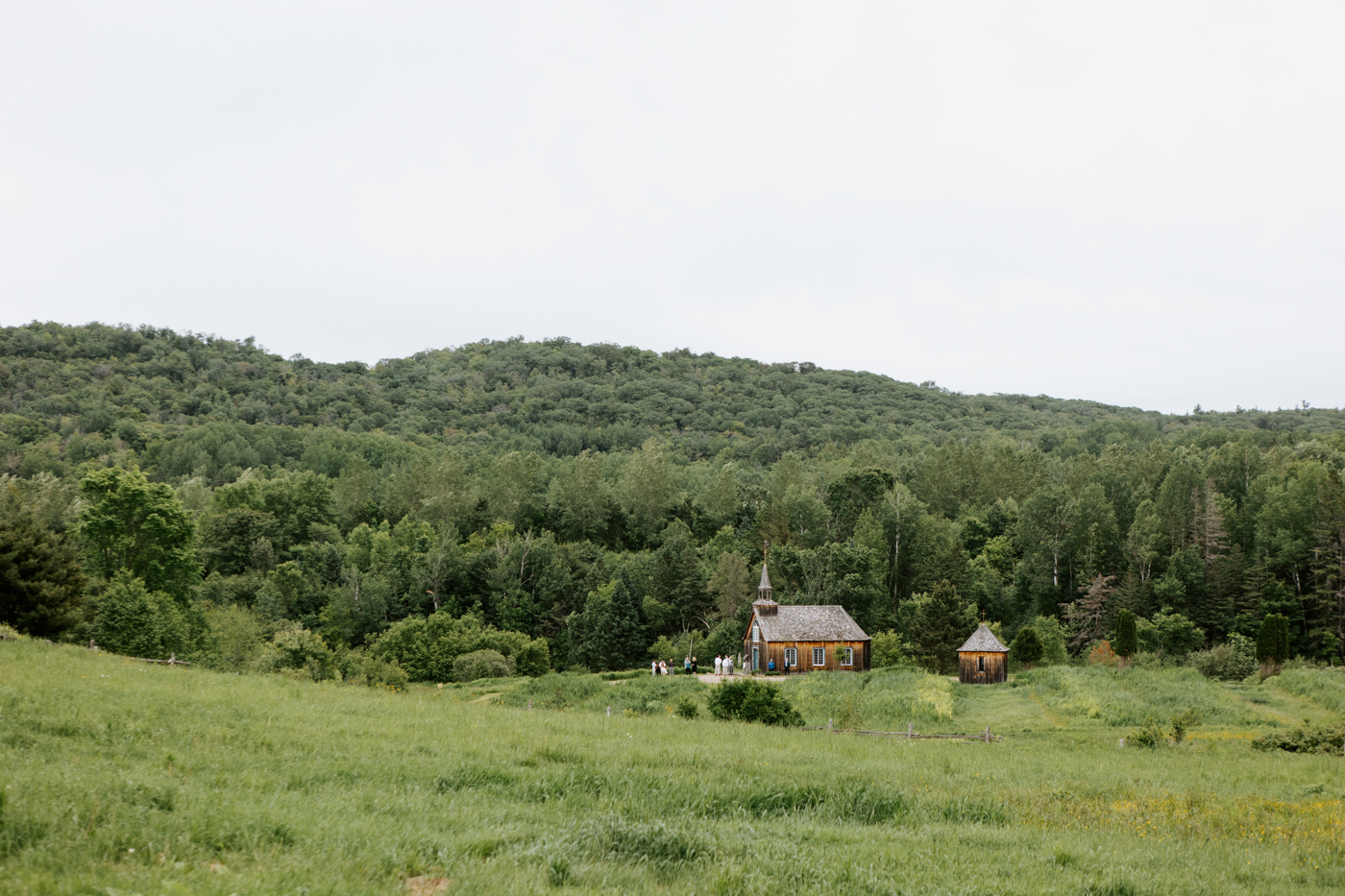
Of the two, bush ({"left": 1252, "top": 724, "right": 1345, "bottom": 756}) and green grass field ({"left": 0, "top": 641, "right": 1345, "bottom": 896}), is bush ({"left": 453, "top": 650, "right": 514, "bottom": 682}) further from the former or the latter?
bush ({"left": 1252, "top": 724, "right": 1345, "bottom": 756})

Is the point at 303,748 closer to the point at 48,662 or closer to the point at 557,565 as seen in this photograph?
the point at 48,662

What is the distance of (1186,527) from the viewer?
6988 centimetres

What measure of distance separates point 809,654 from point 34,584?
3984 centimetres

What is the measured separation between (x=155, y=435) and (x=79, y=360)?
34.4m

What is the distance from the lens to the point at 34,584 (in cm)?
3238

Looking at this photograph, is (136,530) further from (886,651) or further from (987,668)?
(987,668)

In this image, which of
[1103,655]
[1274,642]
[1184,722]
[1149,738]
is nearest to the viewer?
[1149,738]

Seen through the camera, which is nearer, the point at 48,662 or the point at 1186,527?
the point at 48,662

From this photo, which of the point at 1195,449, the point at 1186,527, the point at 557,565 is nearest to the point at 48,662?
the point at 557,565

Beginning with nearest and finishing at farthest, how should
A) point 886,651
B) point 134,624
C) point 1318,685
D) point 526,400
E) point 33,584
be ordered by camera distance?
point 33,584, point 1318,685, point 134,624, point 886,651, point 526,400

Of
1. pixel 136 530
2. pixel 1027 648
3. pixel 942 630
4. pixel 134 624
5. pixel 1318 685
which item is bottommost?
pixel 1027 648

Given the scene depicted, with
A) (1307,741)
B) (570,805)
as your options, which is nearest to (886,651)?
(1307,741)

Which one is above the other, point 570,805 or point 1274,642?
point 570,805

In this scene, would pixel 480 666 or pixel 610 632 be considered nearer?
pixel 480 666
